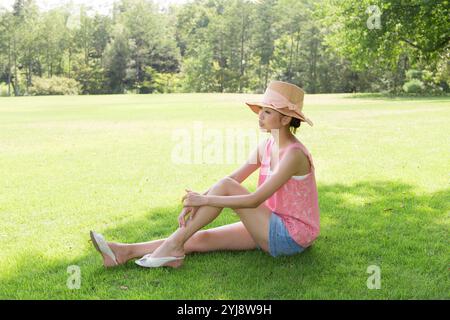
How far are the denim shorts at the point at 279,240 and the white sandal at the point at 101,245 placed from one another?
56.0 inches

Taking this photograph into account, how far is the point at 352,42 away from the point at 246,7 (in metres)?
49.0

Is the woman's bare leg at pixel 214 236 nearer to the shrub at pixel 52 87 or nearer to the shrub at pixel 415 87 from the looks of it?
the shrub at pixel 415 87

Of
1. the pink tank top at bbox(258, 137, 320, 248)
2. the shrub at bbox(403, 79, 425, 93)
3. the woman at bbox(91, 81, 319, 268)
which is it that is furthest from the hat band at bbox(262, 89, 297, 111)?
the shrub at bbox(403, 79, 425, 93)

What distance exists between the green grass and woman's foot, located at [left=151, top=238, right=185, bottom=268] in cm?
10

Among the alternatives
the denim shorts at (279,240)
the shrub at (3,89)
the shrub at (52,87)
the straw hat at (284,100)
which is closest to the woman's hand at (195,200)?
the denim shorts at (279,240)

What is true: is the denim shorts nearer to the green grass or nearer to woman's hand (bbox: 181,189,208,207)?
the green grass

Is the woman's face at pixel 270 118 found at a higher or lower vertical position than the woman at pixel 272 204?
higher

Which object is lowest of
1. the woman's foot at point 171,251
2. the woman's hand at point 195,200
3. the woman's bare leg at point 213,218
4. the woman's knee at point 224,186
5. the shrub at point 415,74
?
the woman's foot at point 171,251

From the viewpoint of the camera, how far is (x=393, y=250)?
5.25 meters

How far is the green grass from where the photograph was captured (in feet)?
14.2

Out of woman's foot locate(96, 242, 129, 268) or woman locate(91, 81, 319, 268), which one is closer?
woman locate(91, 81, 319, 268)

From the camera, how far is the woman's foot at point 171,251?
4.64 meters

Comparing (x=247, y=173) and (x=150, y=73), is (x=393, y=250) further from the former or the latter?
(x=150, y=73)

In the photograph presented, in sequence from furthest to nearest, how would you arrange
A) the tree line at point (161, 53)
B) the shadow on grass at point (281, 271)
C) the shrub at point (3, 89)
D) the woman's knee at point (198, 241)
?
the shrub at point (3, 89) → the tree line at point (161, 53) → the woman's knee at point (198, 241) → the shadow on grass at point (281, 271)
